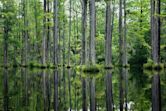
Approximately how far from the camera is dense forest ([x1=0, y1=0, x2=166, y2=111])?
13.7m

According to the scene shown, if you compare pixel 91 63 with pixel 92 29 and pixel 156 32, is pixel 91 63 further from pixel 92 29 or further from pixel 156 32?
pixel 156 32

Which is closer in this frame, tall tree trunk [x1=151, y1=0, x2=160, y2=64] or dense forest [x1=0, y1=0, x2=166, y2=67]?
tall tree trunk [x1=151, y1=0, x2=160, y2=64]

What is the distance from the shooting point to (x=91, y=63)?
2620cm

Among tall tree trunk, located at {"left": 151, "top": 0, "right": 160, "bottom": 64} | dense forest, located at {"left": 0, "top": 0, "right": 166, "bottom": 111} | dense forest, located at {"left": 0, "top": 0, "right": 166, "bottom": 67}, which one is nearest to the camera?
dense forest, located at {"left": 0, "top": 0, "right": 166, "bottom": 111}

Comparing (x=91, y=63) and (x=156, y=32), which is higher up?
(x=156, y=32)

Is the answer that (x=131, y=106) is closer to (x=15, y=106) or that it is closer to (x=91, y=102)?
(x=91, y=102)

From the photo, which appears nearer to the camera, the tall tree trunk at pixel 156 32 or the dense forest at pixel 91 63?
the dense forest at pixel 91 63

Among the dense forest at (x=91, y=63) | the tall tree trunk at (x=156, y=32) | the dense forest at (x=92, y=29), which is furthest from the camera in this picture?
the dense forest at (x=92, y=29)

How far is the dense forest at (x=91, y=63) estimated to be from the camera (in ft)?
44.8

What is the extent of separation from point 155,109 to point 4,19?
114ft

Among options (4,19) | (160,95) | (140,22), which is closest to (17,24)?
(4,19)

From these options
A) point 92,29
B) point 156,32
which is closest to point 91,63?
point 92,29

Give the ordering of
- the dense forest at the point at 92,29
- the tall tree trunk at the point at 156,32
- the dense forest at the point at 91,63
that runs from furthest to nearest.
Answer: the dense forest at the point at 92,29, the tall tree trunk at the point at 156,32, the dense forest at the point at 91,63

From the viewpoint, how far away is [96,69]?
1035 inches
